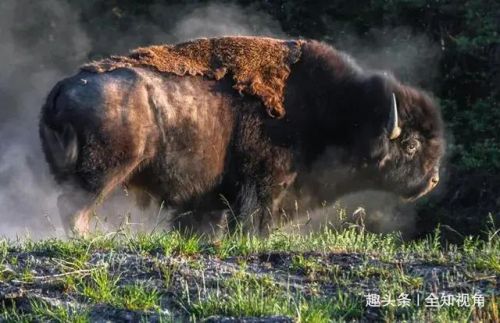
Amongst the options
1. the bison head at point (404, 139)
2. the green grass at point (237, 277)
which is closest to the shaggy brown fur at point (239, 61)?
the bison head at point (404, 139)

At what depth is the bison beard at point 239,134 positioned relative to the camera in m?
7.77

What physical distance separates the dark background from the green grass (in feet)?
24.1

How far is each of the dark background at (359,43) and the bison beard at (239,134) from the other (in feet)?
11.8

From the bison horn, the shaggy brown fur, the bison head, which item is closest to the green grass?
the shaggy brown fur

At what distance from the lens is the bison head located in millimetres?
9273

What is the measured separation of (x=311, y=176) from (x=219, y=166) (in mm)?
929

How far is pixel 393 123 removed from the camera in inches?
361

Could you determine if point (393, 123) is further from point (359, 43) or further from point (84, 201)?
point (359, 43)

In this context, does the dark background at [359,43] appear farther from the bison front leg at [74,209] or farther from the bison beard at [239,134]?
the bison front leg at [74,209]

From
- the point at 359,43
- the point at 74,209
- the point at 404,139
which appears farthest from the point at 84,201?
the point at 359,43

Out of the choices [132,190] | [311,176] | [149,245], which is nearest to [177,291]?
[149,245]

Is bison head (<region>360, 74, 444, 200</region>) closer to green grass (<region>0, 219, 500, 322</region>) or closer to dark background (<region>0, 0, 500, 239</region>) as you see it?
dark background (<region>0, 0, 500, 239</region>)

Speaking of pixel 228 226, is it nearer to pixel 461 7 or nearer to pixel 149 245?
pixel 149 245

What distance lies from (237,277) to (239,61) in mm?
3836
